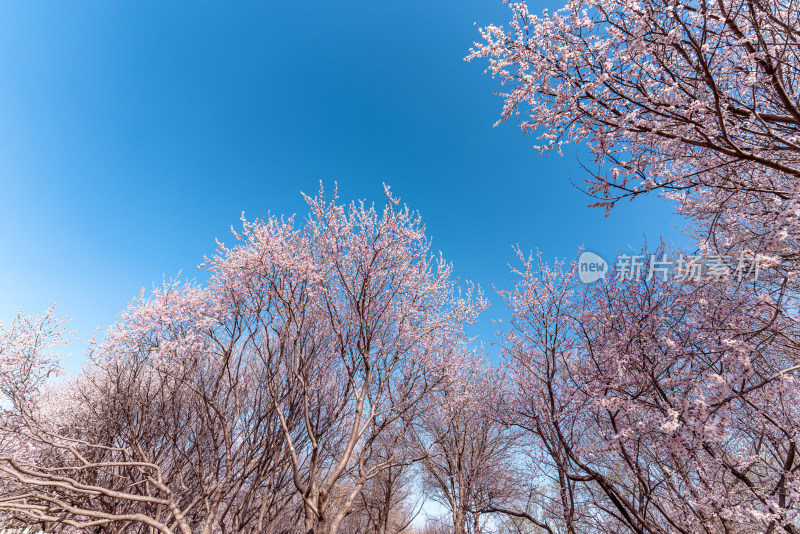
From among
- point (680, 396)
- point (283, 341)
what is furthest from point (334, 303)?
point (680, 396)

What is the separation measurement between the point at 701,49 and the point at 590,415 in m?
6.67

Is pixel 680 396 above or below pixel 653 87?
below

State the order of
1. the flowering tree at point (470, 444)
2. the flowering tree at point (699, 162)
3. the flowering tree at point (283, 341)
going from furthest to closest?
the flowering tree at point (470, 444) → the flowering tree at point (283, 341) → the flowering tree at point (699, 162)

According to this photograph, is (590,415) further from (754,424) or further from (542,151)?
(542,151)

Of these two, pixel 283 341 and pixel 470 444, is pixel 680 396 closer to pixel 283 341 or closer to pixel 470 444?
pixel 283 341

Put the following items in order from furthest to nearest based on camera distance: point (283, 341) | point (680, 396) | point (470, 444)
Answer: point (470, 444) < point (283, 341) < point (680, 396)

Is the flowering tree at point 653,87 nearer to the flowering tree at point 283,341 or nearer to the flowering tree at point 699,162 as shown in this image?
the flowering tree at point 699,162

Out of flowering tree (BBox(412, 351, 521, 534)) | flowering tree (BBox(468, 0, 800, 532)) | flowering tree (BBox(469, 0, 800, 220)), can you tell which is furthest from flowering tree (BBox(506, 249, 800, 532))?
flowering tree (BBox(412, 351, 521, 534))

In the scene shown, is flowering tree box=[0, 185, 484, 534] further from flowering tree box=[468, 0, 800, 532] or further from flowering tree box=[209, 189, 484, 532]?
flowering tree box=[468, 0, 800, 532]

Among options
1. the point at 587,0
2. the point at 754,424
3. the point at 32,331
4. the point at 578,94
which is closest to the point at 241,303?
the point at 32,331

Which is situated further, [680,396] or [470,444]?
[470,444]

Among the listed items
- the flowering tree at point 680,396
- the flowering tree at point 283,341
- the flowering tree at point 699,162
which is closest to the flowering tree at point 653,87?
the flowering tree at point 699,162

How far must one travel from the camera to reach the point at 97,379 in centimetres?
1205

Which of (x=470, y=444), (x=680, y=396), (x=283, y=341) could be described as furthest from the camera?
(x=470, y=444)
